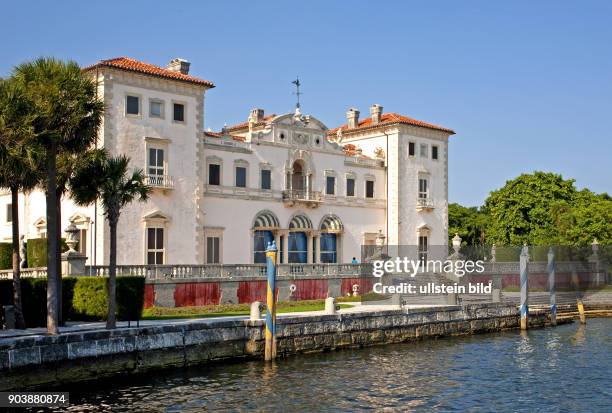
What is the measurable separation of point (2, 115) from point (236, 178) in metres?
25.7

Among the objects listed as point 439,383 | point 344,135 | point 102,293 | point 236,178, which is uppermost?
point 344,135

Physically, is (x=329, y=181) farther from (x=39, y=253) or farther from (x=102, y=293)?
(x=102, y=293)

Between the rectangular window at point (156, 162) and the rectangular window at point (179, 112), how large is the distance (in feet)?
7.19

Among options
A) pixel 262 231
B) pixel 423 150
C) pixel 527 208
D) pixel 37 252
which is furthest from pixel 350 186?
pixel 37 252

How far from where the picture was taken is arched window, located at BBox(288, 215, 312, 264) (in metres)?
51.5

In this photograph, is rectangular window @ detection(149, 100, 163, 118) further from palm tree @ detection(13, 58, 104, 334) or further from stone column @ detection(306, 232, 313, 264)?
palm tree @ detection(13, 58, 104, 334)

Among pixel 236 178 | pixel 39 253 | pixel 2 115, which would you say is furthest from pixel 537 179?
pixel 2 115

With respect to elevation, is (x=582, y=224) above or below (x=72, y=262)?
above

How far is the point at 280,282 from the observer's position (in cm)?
4281

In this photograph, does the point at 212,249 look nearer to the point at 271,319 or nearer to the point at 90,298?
the point at 90,298

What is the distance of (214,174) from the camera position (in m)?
46.4

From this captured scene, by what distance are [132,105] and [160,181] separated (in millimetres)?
4347

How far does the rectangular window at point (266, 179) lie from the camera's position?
49588 millimetres

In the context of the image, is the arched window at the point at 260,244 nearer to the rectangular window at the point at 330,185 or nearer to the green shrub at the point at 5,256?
the rectangular window at the point at 330,185
